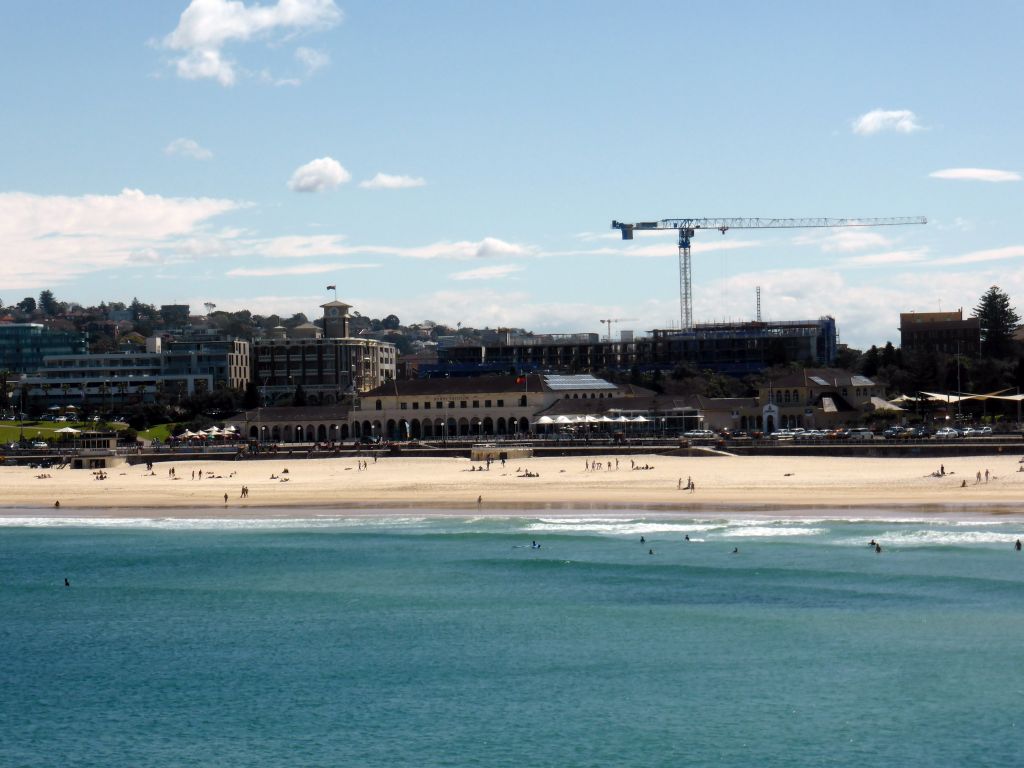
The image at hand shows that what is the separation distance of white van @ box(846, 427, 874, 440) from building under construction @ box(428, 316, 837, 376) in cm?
6327

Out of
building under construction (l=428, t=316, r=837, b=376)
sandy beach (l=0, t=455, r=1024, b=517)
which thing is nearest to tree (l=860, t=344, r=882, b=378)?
building under construction (l=428, t=316, r=837, b=376)

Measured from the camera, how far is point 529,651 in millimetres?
35562

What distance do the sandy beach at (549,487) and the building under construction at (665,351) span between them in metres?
78.9

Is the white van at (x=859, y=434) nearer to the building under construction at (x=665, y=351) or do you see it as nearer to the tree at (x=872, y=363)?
the tree at (x=872, y=363)

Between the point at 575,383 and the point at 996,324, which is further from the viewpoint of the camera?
the point at 996,324

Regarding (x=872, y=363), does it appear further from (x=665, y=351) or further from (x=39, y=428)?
(x=39, y=428)

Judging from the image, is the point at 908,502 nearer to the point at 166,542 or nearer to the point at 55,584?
the point at 166,542

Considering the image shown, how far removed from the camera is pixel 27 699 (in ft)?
107

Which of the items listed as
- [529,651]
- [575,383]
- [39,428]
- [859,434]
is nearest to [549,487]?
[859,434]

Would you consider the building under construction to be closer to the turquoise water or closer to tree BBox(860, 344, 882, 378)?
tree BBox(860, 344, 882, 378)

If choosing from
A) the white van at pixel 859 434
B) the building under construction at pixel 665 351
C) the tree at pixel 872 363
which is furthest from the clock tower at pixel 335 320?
the white van at pixel 859 434

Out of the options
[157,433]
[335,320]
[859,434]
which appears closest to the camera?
[859,434]

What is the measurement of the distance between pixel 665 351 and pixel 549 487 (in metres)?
101

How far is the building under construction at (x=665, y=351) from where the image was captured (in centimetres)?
16538
